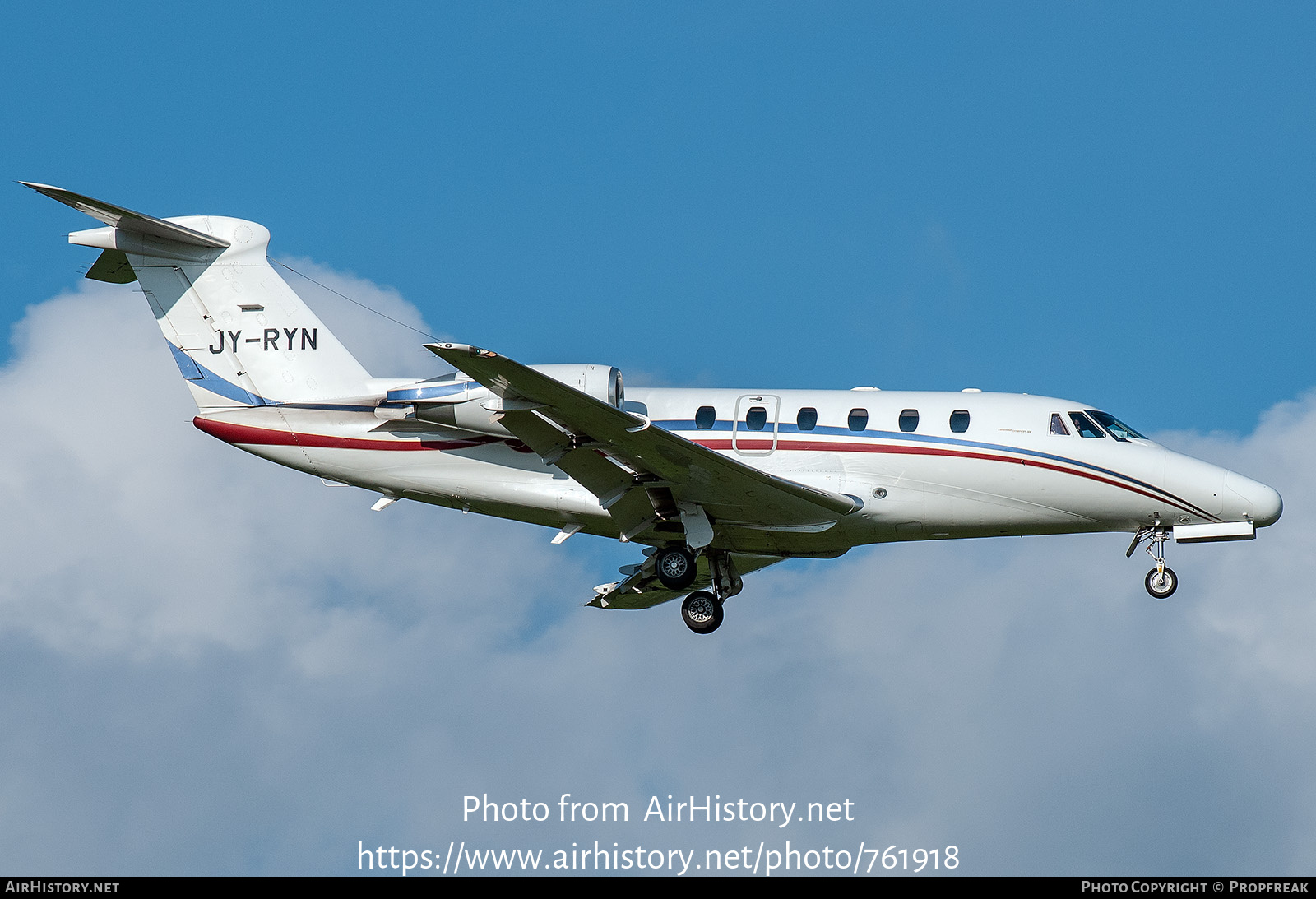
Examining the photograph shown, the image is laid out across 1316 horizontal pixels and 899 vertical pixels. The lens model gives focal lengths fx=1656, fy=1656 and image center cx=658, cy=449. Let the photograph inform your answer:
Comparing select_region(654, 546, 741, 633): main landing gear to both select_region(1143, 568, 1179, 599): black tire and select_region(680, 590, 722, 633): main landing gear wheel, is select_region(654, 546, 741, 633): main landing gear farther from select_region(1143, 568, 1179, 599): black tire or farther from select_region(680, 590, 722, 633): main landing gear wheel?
select_region(1143, 568, 1179, 599): black tire

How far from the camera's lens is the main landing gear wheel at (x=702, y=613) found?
2664 cm

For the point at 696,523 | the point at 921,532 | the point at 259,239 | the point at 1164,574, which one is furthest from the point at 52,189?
the point at 1164,574

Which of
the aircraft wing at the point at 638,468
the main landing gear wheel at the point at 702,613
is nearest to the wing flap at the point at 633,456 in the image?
the aircraft wing at the point at 638,468

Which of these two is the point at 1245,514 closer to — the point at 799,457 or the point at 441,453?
the point at 799,457

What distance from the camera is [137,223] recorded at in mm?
26391

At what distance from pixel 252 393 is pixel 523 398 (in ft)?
20.8

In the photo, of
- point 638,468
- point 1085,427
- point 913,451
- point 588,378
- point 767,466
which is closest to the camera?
point 588,378

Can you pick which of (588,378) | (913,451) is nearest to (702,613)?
(913,451)

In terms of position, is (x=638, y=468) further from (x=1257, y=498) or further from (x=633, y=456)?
(x=1257, y=498)

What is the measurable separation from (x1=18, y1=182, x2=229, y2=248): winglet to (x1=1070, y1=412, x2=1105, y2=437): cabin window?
13.9 metres

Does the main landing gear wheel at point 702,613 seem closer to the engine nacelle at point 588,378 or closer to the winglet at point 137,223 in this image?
the engine nacelle at point 588,378

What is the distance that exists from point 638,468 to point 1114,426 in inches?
296

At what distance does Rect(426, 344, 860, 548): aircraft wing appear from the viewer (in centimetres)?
2183

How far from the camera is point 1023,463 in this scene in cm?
2502
